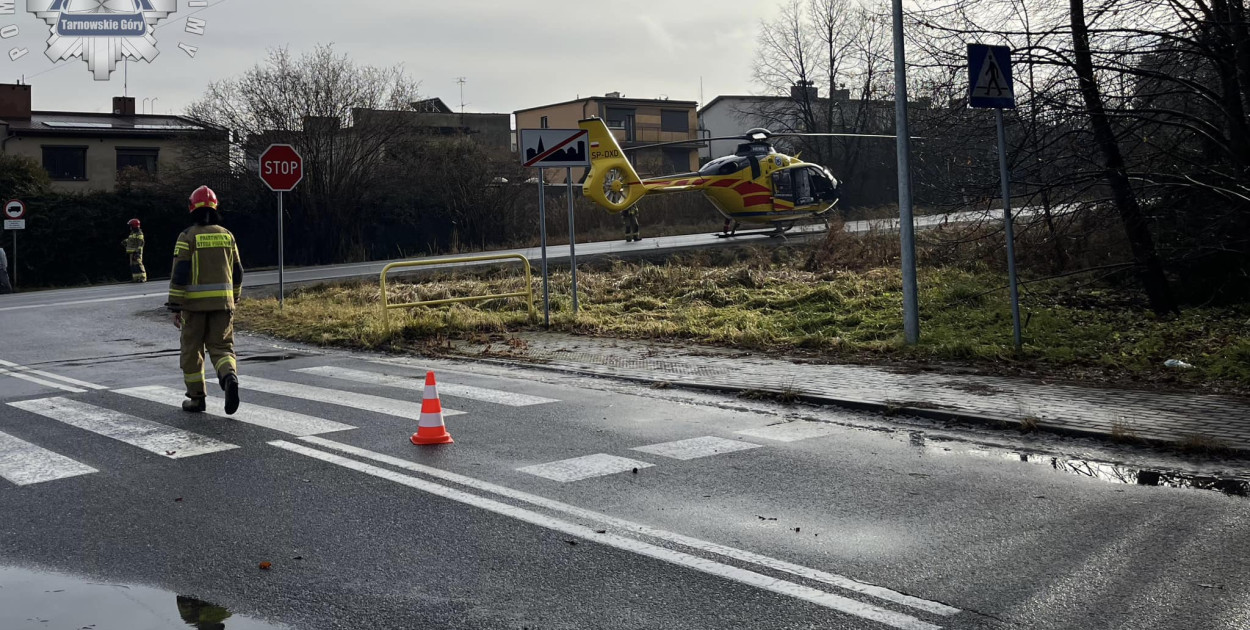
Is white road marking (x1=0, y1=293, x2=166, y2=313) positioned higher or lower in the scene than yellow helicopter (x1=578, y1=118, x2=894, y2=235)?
Answer: lower

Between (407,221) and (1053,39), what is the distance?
29.9 m

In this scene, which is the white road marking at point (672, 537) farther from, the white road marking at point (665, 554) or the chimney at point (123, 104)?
the chimney at point (123, 104)

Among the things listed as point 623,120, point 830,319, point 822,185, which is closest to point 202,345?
point 830,319

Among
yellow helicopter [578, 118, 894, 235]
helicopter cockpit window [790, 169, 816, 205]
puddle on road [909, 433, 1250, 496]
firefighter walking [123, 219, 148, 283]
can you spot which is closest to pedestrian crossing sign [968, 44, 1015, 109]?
puddle on road [909, 433, 1250, 496]

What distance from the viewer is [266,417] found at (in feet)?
29.6

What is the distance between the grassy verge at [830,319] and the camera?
11.1 m

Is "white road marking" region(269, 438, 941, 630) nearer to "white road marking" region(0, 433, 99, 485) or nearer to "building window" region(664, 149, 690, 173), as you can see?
"white road marking" region(0, 433, 99, 485)

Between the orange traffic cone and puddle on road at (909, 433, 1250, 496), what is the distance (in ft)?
11.1

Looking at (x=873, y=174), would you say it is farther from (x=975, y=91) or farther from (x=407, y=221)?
(x=975, y=91)

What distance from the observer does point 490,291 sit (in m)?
19.2

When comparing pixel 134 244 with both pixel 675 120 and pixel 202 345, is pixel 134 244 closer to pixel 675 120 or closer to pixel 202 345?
pixel 202 345

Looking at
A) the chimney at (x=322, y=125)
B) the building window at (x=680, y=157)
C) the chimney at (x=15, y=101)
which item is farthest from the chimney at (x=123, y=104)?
the building window at (x=680, y=157)

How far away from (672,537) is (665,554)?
282 millimetres

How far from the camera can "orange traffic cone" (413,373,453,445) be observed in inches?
306
